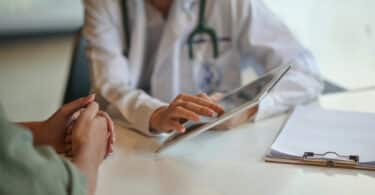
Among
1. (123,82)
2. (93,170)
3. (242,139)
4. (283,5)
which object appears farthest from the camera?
(283,5)

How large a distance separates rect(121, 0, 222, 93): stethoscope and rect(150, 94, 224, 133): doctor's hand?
31cm

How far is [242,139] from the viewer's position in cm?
101

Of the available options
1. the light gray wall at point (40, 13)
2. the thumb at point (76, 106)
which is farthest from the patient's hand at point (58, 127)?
the light gray wall at point (40, 13)

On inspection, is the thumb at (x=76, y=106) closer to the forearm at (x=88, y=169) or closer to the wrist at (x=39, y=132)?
the wrist at (x=39, y=132)

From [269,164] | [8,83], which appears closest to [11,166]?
[269,164]

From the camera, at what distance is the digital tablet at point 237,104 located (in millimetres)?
913

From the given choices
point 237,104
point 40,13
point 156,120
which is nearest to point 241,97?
point 237,104

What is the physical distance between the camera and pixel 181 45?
1.30 meters

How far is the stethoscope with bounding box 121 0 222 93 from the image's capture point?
1.29 meters

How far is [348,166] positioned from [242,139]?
0.22m

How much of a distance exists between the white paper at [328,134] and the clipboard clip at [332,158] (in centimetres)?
1

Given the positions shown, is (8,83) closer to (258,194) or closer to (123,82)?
(123,82)

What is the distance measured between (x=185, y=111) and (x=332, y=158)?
0.26 m

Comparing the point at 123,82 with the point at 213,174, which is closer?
the point at 213,174
